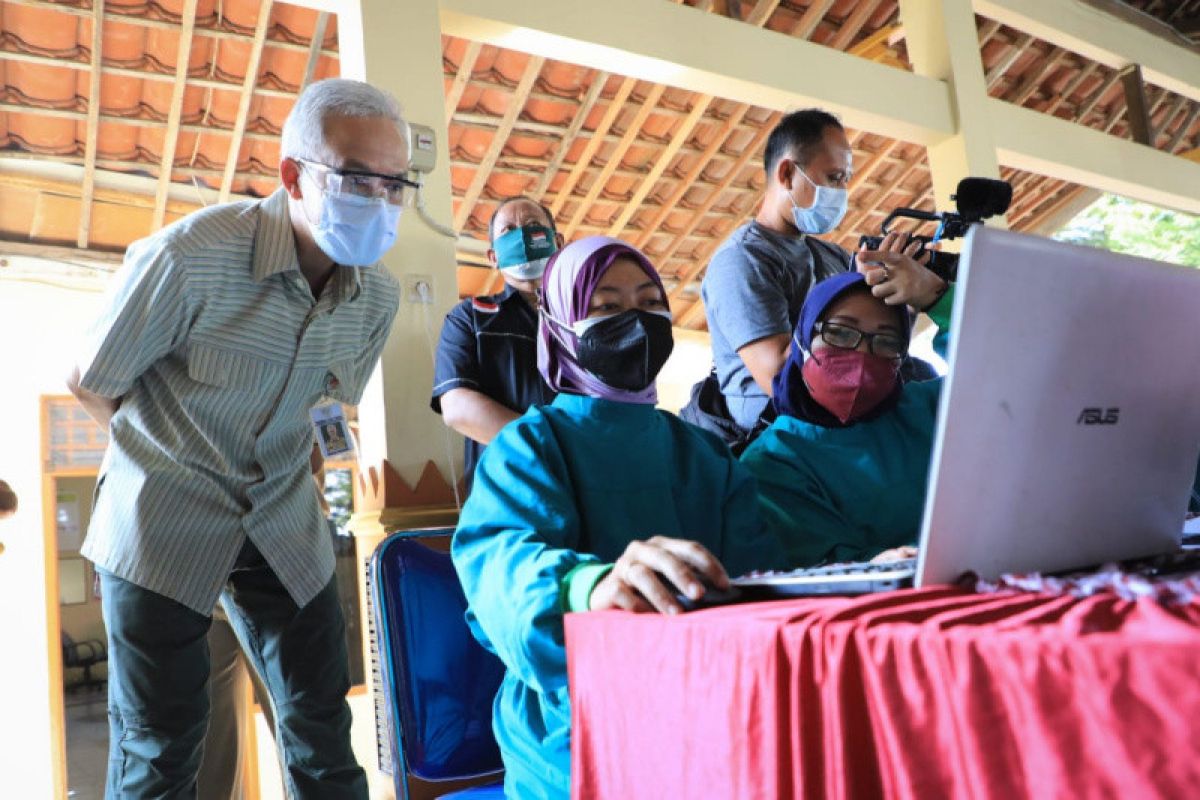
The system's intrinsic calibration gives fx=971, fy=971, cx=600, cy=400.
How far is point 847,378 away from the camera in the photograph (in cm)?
150

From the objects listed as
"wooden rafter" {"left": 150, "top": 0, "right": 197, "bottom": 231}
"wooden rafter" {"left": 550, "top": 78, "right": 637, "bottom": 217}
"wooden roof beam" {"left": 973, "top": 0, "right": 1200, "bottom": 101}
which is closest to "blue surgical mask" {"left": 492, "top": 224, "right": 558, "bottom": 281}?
"wooden rafter" {"left": 150, "top": 0, "right": 197, "bottom": 231}

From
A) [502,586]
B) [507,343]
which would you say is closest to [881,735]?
[502,586]

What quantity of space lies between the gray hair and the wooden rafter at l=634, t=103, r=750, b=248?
4407mm

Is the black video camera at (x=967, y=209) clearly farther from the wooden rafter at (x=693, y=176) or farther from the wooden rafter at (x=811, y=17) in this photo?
the wooden rafter at (x=693, y=176)

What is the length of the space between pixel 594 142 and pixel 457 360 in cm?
354

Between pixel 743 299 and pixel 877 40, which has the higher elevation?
pixel 877 40

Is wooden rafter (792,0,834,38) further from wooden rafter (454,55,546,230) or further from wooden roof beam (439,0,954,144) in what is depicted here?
wooden rafter (454,55,546,230)

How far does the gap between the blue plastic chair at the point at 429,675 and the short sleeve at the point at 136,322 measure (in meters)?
0.51

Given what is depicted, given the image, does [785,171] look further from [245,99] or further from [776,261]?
[245,99]

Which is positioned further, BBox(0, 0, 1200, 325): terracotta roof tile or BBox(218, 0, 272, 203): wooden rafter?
BBox(0, 0, 1200, 325): terracotta roof tile

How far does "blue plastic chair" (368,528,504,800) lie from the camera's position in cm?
129

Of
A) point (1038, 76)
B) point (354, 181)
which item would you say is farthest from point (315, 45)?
point (1038, 76)

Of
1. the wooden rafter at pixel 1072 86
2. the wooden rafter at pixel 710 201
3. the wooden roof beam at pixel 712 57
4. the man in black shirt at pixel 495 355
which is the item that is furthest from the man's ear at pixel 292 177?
the wooden rafter at pixel 1072 86

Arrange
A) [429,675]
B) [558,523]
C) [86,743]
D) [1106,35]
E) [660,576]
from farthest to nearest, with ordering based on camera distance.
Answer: [86,743], [1106,35], [429,675], [558,523], [660,576]
